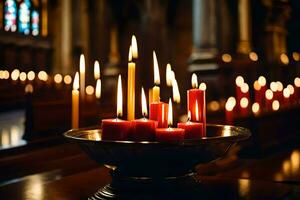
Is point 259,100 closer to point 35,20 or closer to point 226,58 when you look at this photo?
point 226,58

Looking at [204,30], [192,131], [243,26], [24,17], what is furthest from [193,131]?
[24,17]

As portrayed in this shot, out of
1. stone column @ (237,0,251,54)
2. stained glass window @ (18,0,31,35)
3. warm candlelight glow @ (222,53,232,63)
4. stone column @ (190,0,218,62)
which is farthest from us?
stained glass window @ (18,0,31,35)

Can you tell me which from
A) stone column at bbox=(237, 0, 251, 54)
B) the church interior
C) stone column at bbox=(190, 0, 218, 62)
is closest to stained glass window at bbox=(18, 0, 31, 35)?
the church interior

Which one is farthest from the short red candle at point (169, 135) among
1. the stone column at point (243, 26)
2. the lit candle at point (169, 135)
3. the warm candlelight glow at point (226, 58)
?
the stone column at point (243, 26)

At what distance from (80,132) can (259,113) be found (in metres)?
2.66

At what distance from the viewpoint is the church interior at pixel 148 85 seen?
1.81m

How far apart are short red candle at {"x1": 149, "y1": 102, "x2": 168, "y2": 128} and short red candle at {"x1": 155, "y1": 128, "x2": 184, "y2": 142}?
129 millimetres

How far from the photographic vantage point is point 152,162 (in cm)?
144

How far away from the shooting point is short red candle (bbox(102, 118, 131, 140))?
1.47 metres

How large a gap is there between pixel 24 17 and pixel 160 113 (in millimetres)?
15078

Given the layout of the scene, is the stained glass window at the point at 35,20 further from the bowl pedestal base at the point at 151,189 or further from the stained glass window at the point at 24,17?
the bowl pedestal base at the point at 151,189

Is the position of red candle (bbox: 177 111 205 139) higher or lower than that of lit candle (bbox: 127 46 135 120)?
lower

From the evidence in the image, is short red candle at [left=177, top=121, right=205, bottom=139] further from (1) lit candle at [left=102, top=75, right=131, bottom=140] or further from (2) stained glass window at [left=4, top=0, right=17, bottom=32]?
(2) stained glass window at [left=4, top=0, right=17, bottom=32]

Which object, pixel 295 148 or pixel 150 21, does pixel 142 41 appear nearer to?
pixel 150 21
